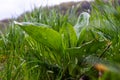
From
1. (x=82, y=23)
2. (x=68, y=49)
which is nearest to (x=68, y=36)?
(x=68, y=49)

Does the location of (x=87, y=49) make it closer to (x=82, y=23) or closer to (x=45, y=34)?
(x=45, y=34)

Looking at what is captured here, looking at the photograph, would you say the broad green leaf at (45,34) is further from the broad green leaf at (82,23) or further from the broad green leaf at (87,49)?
the broad green leaf at (82,23)

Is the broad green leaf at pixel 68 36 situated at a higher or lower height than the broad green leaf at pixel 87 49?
higher

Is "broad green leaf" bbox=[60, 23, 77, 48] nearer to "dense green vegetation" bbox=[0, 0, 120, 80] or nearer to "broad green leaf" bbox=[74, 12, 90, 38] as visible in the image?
"dense green vegetation" bbox=[0, 0, 120, 80]

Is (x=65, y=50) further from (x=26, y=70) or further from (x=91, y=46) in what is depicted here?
(x=26, y=70)

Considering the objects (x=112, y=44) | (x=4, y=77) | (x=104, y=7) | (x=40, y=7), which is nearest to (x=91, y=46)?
(x=112, y=44)

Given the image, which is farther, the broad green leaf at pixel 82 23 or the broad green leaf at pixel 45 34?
the broad green leaf at pixel 82 23

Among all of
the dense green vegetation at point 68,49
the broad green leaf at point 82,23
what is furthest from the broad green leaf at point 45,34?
the broad green leaf at point 82,23

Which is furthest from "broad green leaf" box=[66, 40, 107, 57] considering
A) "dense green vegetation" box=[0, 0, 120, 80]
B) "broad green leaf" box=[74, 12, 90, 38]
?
"broad green leaf" box=[74, 12, 90, 38]
